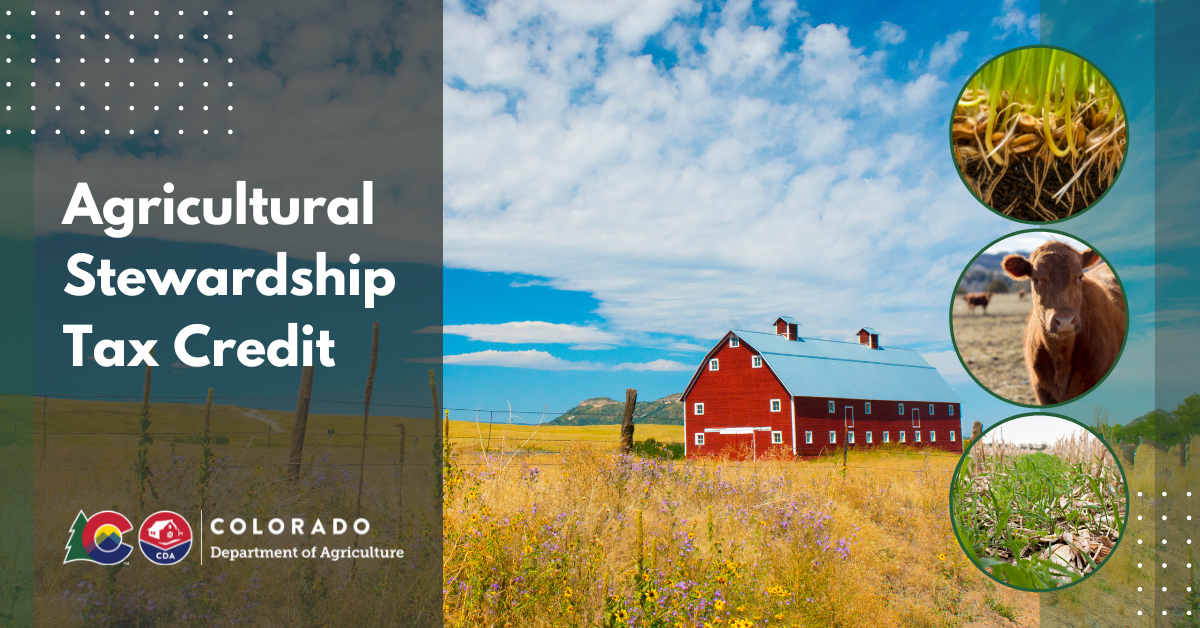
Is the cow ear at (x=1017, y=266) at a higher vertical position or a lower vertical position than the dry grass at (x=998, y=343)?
higher

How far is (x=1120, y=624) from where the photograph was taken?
6.07m

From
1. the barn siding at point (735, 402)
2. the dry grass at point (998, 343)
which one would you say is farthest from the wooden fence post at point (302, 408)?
the barn siding at point (735, 402)

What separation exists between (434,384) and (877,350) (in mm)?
29264

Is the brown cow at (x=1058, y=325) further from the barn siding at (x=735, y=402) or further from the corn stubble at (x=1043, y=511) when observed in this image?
the barn siding at (x=735, y=402)

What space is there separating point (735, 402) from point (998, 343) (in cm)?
2429

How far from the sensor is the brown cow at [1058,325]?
3324 millimetres

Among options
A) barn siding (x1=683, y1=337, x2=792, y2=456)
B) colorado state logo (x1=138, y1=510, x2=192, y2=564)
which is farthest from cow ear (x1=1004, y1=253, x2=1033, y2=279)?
barn siding (x1=683, y1=337, x2=792, y2=456)

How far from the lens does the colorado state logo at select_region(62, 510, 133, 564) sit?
18.3 ft

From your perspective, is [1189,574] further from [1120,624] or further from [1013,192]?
[1013,192]

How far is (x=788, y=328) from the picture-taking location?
29484 millimetres

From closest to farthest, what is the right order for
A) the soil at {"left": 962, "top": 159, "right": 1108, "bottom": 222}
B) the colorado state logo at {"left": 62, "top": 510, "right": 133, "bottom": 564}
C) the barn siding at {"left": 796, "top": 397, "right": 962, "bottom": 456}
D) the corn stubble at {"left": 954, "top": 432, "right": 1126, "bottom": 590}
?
the soil at {"left": 962, "top": 159, "right": 1108, "bottom": 222}, the corn stubble at {"left": 954, "top": 432, "right": 1126, "bottom": 590}, the colorado state logo at {"left": 62, "top": 510, "right": 133, "bottom": 564}, the barn siding at {"left": 796, "top": 397, "right": 962, "bottom": 456}

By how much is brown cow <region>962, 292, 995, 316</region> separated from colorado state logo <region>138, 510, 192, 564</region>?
6648mm

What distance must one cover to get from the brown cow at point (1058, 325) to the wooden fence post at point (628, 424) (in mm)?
7762

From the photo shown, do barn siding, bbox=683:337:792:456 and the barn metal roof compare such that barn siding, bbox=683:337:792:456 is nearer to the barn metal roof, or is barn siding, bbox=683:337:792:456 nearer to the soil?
the barn metal roof
